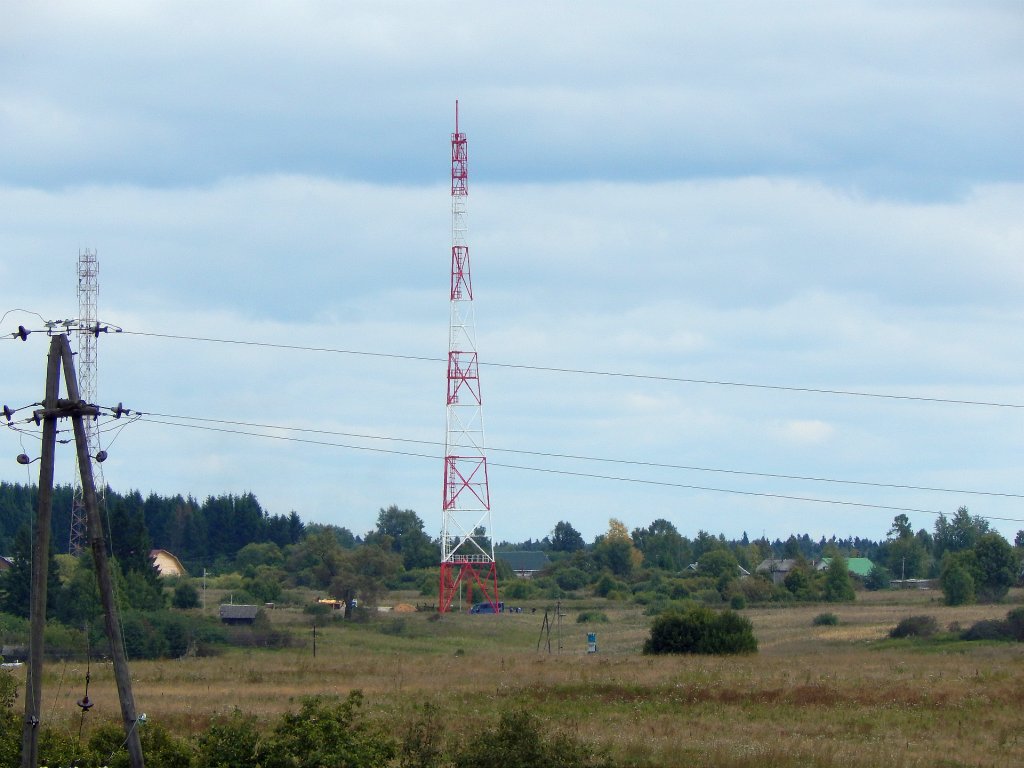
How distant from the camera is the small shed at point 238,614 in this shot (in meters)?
66.8

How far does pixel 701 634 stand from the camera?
2078 inches

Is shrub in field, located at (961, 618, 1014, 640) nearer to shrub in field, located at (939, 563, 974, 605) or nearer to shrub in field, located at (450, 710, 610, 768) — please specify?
shrub in field, located at (939, 563, 974, 605)

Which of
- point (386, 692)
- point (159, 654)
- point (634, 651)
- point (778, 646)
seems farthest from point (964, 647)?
point (159, 654)

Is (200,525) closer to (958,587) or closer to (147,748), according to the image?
(958,587)

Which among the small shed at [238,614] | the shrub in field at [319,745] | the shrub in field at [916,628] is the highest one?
the shrub in field at [319,745]

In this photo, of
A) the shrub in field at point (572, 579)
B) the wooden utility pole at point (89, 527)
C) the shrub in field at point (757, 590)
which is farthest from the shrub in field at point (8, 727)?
the shrub in field at point (572, 579)

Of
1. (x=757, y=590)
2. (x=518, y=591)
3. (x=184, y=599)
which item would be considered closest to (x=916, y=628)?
(x=757, y=590)

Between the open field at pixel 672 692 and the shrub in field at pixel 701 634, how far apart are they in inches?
39.1

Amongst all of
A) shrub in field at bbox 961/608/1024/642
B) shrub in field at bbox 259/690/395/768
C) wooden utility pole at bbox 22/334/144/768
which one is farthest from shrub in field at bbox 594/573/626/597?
wooden utility pole at bbox 22/334/144/768

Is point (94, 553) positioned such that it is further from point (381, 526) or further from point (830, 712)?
point (381, 526)

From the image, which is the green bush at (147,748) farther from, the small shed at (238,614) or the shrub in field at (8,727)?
the small shed at (238,614)

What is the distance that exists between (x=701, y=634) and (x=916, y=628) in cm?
1262

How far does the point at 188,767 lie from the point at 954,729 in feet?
62.5

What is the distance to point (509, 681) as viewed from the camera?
135ft
